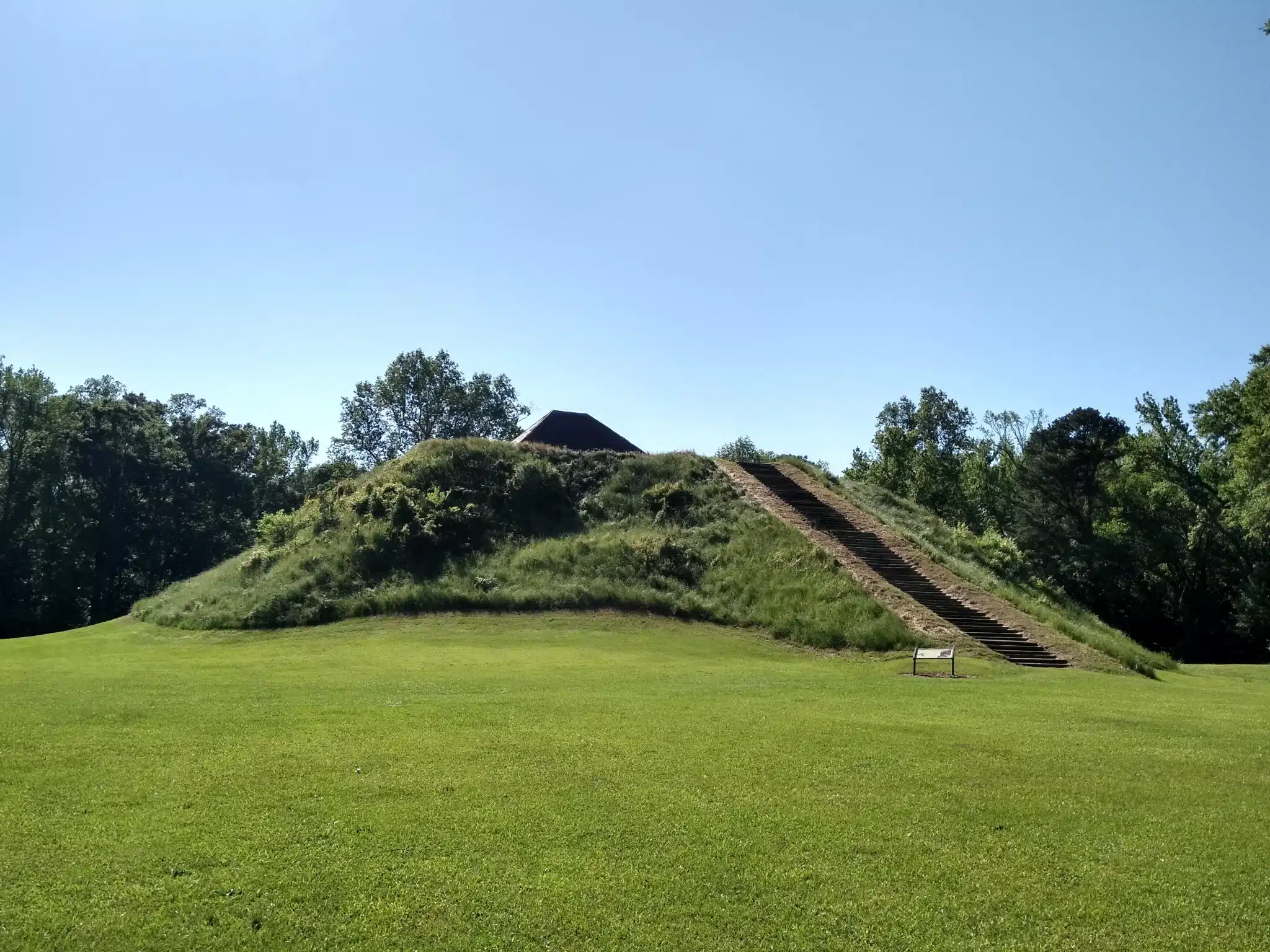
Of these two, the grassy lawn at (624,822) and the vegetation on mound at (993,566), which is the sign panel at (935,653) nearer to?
the grassy lawn at (624,822)

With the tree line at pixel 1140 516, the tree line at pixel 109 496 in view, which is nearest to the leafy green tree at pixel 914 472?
the tree line at pixel 1140 516

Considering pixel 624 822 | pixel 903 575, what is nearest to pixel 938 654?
pixel 903 575

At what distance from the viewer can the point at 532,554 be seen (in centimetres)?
3120

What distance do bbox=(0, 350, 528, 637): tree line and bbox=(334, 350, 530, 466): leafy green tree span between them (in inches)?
415

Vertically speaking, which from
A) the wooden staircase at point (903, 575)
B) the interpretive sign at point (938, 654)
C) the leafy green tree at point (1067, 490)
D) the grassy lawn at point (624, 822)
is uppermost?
the leafy green tree at point (1067, 490)

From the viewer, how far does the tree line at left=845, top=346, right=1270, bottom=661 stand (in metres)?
45.1

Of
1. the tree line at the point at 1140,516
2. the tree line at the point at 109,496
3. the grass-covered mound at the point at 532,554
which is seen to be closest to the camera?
the grass-covered mound at the point at 532,554

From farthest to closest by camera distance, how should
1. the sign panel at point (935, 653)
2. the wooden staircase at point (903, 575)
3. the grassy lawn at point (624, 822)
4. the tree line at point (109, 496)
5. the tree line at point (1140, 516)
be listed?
the tree line at point (109, 496) → the tree line at point (1140, 516) → the wooden staircase at point (903, 575) → the sign panel at point (935, 653) → the grassy lawn at point (624, 822)

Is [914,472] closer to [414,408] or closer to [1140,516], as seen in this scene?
[1140,516]

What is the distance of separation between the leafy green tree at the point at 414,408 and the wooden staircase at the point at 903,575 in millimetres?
41678

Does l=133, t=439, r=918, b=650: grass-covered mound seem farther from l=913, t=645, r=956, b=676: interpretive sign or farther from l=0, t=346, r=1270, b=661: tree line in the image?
l=0, t=346, r=1270, b=661: tree line

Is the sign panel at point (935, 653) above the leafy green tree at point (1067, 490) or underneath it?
underneath

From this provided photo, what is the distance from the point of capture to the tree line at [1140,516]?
45062 millimetres

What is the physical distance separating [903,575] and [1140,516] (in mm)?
31422
